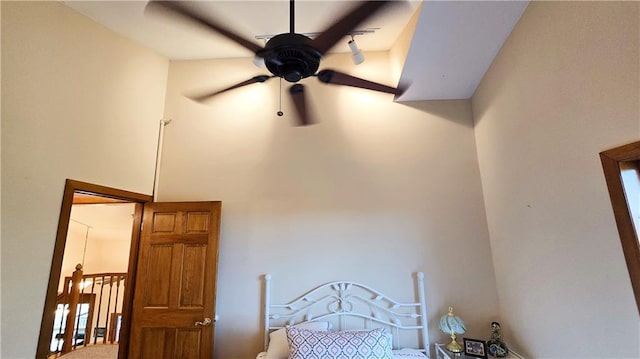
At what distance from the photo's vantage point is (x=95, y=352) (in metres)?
4.78

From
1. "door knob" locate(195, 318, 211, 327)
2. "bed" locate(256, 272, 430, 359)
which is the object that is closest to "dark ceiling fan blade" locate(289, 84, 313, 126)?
"bed" locate(256, 272, 430, 359)

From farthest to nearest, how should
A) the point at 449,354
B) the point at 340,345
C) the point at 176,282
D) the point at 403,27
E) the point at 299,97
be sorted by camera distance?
the point at 403,27
the point at 176,282
the point at 449,354
the point at 299,97
the point at 340,345

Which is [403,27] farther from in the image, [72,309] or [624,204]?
[72,309]

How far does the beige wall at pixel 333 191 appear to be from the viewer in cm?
311

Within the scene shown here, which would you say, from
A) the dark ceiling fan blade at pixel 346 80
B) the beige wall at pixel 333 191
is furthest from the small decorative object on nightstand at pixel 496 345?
the dark ceiling fan blade at pixel 346 80

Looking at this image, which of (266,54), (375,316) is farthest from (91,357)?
(266,54)

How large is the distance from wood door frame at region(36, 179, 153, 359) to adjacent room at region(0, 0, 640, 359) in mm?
53

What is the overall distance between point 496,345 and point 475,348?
0.18 m

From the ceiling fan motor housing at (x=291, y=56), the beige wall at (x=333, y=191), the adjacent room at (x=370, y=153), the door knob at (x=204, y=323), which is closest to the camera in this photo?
the ceiling fan motor housing at (x=291, y=56)

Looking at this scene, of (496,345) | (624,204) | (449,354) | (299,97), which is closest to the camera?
(624,204)

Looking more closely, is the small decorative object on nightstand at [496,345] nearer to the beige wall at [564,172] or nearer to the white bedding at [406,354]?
the beige wall at [564,172]

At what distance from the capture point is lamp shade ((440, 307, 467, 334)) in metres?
2.75

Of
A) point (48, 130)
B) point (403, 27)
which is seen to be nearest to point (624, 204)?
point (403, 27)

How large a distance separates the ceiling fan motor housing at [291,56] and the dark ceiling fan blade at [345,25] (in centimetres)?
5
